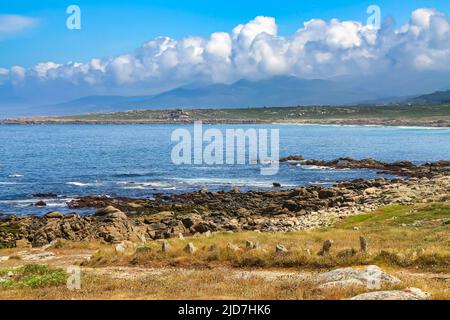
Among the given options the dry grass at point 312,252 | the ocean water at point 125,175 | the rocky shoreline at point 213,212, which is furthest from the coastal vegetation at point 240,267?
the ocean water at point 125,175

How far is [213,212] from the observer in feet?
164

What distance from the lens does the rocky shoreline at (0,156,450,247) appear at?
1535 inches

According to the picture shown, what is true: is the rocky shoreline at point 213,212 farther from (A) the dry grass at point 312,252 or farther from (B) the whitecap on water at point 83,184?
(B) the whitecap on water at point 83,184

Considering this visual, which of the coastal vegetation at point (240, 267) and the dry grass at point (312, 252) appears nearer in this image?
the coastal vegetation at point (240, 267)

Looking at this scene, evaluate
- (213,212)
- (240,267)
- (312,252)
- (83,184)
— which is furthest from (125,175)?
(312,252)

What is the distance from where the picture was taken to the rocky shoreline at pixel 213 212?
128 ft

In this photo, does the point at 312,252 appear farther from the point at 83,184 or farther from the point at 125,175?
the point at 125,175

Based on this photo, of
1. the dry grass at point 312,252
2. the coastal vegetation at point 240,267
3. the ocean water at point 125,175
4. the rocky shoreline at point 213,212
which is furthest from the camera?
the ocean water at point 125,175

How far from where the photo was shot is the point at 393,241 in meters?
27.3

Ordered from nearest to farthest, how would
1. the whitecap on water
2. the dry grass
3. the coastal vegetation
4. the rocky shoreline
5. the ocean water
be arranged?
the coastal vegetation < the dry grass < the rocky shoreline < the ocean water < the whitecap on water

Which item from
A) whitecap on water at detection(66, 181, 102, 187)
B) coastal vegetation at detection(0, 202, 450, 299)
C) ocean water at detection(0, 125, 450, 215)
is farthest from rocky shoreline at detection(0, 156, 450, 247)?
whitecap on water at detection(66, 181, 102, 187)

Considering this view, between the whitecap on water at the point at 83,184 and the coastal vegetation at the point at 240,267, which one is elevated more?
the coastal vegetation at the point at 240,267

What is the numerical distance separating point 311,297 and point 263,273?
21.6 ft

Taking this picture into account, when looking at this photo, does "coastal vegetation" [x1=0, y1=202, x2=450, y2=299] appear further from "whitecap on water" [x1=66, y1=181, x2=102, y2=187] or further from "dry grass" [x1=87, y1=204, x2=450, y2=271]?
"whitecap on water" [x1=66, y1=181, x2=102, y2=187]
